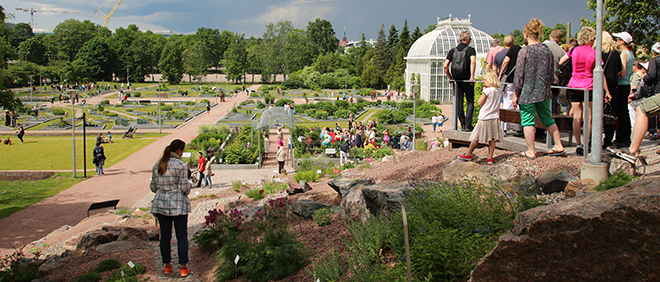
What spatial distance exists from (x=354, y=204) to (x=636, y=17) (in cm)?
1510

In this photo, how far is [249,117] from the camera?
3803 cm

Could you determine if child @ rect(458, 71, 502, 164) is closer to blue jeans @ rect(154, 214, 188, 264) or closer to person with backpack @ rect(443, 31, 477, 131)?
person with backpack @ rect(443, 31, 477, 131)

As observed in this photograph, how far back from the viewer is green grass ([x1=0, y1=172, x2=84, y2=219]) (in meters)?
14.2

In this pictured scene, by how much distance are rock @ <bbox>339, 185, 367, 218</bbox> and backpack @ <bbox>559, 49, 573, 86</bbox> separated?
382cm

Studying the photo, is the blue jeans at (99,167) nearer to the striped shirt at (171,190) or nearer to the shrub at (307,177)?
the shrub at (307,177)

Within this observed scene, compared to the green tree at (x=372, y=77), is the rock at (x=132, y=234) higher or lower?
lower

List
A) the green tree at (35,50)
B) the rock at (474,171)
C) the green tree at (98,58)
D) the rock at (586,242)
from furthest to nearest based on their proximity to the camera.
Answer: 1. the green tree at (35,50)
2. the green tree at (98,58)
3. the rock at (474,171)
4. the rock at (586,242)

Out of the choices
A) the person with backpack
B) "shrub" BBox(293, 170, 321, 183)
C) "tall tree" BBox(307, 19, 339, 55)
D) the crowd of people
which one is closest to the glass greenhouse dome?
"shrub" BBox(293, 170, 321, 183)

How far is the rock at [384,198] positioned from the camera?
16.9 ft

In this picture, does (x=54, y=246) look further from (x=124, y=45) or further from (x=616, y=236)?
(x=124, y=45)

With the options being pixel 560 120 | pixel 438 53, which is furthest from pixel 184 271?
pixel 438 53

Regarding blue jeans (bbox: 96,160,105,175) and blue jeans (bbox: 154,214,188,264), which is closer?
blue jeans (bbox: 154,214,188,264)

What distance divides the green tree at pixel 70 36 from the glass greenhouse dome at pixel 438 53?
70.4m

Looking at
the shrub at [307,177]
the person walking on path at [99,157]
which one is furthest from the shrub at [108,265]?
the person walking on path at [99,157]
